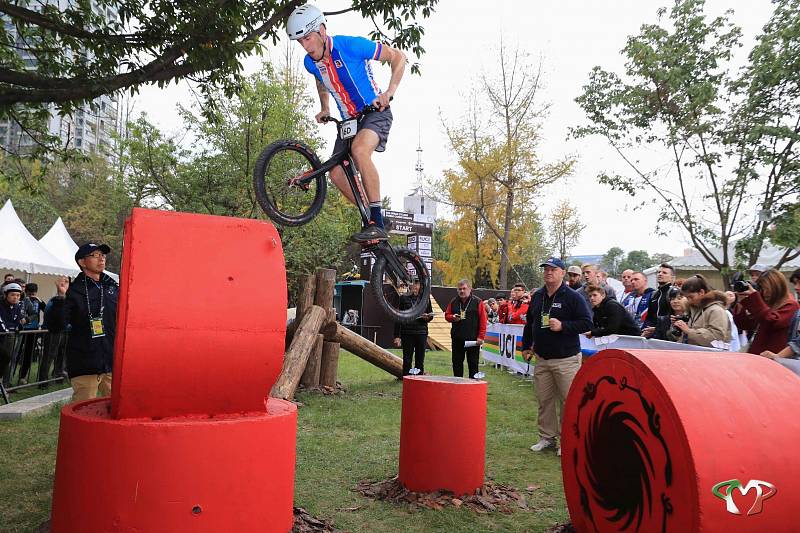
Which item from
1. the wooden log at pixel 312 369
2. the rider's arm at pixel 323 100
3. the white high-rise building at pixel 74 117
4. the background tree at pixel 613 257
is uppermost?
the background tree at pixel 613 257

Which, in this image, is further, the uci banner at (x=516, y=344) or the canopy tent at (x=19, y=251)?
the canopy tent at (x=19, y=251)

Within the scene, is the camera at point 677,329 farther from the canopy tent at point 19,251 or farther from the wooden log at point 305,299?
the canopy tent at point 19,251

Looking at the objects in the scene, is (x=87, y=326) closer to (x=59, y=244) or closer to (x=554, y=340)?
(x=554, y=340)

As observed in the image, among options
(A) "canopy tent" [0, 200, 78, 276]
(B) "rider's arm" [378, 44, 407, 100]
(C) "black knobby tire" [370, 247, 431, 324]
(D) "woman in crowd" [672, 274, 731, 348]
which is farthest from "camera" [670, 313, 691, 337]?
(A) "canopy tent" [0, 200, 78, 276]

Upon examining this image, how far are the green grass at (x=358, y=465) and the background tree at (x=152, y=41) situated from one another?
3835 millimetres

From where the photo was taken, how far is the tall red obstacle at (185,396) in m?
3.17

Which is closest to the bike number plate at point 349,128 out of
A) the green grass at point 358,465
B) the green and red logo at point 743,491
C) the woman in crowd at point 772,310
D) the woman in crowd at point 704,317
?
the green grass at point 358,465

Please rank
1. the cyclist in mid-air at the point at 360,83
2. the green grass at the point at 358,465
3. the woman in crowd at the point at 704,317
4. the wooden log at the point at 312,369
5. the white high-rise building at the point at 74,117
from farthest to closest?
1. the wooden log at the point at 312,369
2. the white high-rise building at the point at 74,117
3. the woman in crowd at the point at 704,317
4. the green grass at the point at 358,465
5. the cyclist in mid-air at the point at 360,83

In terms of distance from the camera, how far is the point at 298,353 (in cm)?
1046

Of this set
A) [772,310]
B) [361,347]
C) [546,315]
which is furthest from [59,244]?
[772,310]

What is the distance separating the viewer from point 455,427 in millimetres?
5770

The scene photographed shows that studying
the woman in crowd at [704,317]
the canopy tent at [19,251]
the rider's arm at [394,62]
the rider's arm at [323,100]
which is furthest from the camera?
the canopy tent at [19,251]

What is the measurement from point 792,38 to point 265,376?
13.7 meters

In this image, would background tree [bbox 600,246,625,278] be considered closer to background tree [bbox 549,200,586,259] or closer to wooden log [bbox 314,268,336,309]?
background tree [bbox 549,200,586,259]
